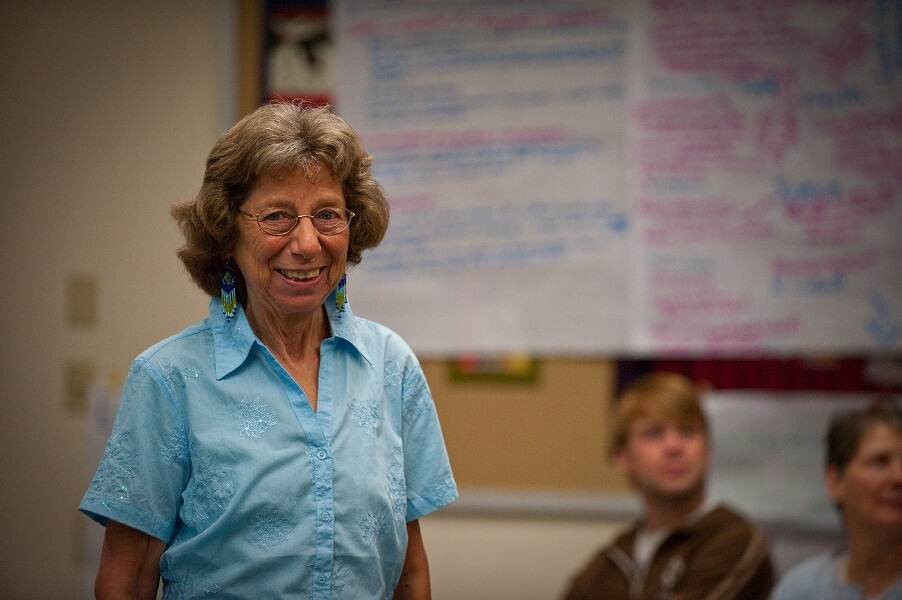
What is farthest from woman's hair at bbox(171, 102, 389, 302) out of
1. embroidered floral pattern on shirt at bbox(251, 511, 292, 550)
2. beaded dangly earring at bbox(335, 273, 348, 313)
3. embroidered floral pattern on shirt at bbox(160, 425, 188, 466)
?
embroidered floral pattern on shirt at bbox(251, 511, 292, 550)

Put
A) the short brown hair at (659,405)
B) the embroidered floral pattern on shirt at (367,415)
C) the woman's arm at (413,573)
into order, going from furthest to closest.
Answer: the short brown hair at (659,405) < the woman's arm at (413,573) < the embroidered floral pattern on shirt at (367,415)

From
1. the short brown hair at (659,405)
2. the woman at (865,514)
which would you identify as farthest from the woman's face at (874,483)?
the short brown hair at (659,405)

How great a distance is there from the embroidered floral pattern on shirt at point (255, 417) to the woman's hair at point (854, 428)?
1.52 meters

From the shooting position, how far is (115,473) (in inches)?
47.9

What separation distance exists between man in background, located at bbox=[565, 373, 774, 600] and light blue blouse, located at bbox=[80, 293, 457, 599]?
1225mm

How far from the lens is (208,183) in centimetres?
129

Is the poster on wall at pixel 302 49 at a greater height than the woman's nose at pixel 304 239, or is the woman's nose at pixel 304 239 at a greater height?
the poster on wall at pixel 302 49

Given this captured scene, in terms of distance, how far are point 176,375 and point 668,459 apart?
1.49 metres

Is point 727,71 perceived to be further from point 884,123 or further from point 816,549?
point 816,549

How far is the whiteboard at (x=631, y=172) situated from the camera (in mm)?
2537

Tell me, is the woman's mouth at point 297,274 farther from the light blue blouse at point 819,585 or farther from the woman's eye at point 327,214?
the light blue blouse at point 819,585

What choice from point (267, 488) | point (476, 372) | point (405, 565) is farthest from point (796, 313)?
point (267, 488)

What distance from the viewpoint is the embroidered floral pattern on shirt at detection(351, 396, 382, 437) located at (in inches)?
52.2

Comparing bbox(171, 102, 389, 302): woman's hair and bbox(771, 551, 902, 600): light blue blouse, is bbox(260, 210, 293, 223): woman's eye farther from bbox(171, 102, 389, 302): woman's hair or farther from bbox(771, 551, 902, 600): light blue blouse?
bbox(771, 551, 902, 600): light blue blouse
